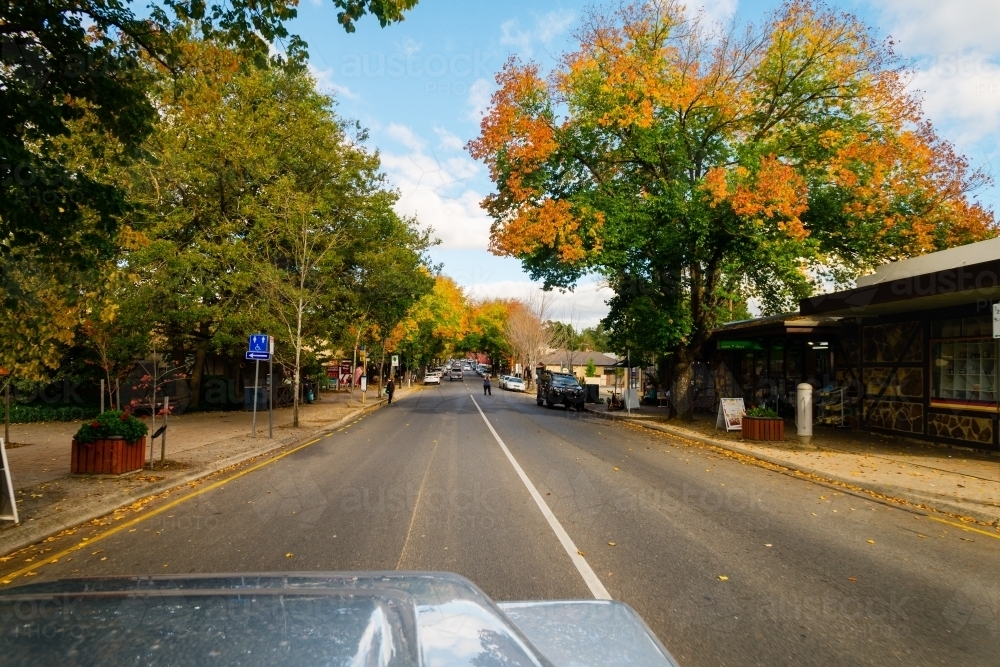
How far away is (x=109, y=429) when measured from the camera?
10375mm

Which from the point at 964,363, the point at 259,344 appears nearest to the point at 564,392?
the point at 259,344

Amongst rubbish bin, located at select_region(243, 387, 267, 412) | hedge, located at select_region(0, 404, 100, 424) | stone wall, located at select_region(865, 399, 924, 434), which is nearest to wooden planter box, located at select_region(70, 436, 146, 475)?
hedge, located at select_region(0, 404, 100, 424)

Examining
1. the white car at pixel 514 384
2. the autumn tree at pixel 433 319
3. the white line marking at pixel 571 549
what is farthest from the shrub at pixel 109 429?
the white car at pixel 514 384

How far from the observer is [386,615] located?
69.6 inches

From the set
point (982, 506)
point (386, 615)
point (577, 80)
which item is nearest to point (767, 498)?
point (982, 506)

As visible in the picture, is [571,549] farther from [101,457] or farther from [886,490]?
[101,457]

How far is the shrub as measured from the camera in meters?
10.3

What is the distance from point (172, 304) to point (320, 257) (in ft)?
18.5

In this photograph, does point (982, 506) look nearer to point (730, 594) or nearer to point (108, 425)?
point (730, 594)

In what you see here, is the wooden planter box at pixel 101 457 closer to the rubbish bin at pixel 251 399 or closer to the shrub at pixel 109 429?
the shrub at pixel 109 429

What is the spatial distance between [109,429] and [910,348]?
18.4 metres

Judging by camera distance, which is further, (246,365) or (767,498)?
(246,365)

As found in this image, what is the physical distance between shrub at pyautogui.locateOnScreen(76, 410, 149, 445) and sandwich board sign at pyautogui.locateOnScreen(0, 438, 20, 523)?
298cm

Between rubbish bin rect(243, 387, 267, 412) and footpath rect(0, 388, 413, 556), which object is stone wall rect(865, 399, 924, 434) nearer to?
footpath rect(0, 388, 413, 556)
